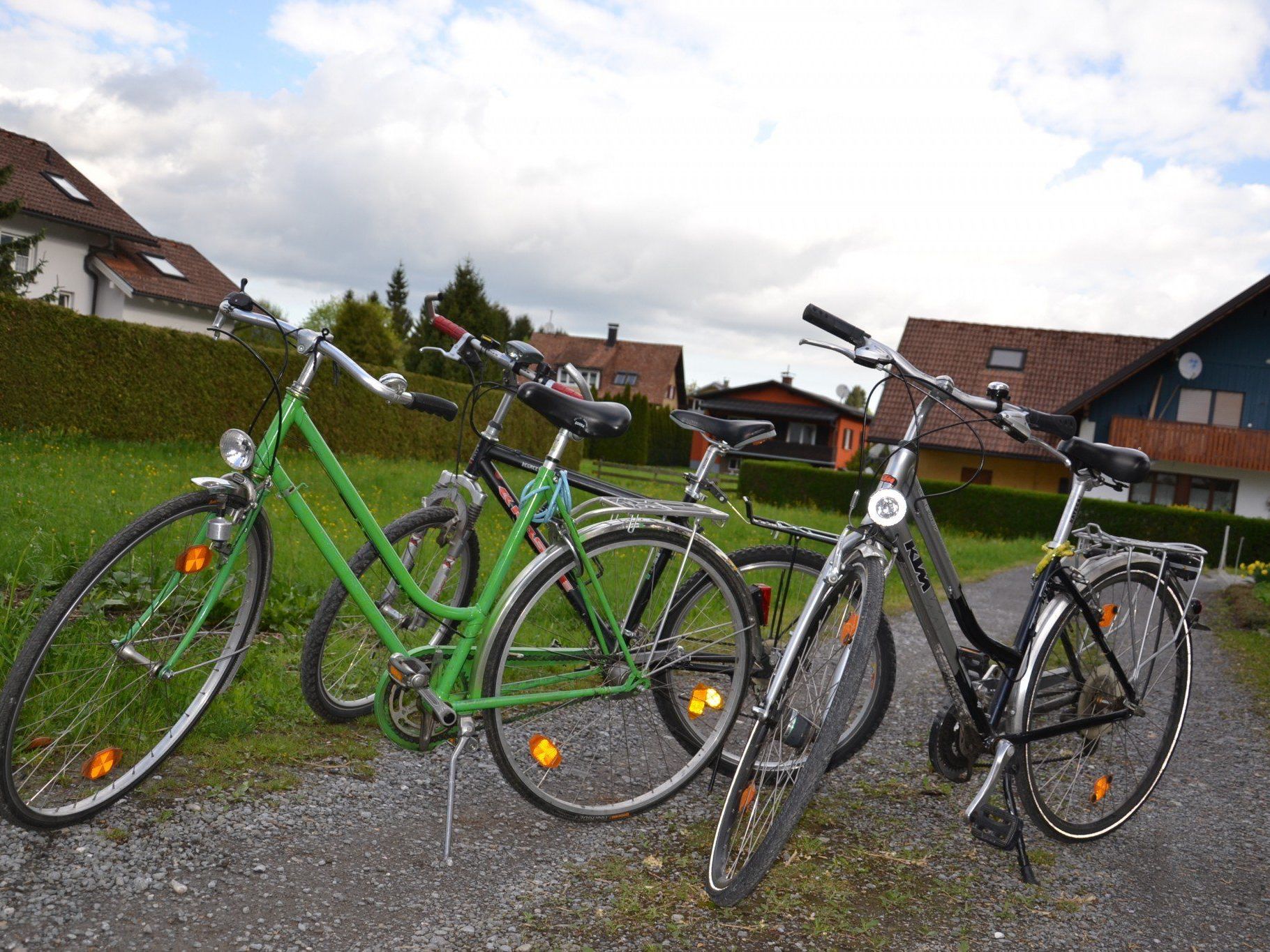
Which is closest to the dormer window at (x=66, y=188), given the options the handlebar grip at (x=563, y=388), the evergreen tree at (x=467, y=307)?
the evergreen tree at (x=467, y=307)

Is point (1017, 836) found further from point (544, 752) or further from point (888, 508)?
point (544, 752)

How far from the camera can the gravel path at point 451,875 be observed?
8.11 ft

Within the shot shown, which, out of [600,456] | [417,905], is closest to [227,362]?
[417,905]

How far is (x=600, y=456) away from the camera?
4291 cm

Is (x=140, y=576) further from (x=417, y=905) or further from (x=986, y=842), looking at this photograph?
(x=986, y=842)

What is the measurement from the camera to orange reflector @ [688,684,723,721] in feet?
11.0

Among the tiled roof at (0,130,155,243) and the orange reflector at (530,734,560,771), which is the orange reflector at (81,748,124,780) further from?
the tiled roof at (0,130,155,243)

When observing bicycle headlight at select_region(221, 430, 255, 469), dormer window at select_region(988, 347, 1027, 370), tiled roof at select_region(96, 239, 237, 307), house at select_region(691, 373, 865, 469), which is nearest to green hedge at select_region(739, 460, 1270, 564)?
dormer window at select_region(988, 347, 1027, 370)

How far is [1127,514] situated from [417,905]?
25.8 metres

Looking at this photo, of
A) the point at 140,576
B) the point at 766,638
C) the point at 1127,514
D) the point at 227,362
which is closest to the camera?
the point at 140,576

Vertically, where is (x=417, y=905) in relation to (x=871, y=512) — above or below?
below

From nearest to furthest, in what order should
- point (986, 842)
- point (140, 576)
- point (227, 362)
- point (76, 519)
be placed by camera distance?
point (140, 576)
point (986, 842)
point (76, 519)
point (227, 362)

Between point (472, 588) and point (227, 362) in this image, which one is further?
point (227, 362)

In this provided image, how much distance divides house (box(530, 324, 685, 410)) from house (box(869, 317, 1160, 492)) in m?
30.8
